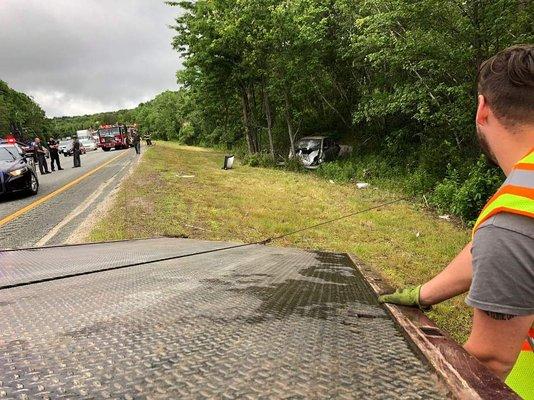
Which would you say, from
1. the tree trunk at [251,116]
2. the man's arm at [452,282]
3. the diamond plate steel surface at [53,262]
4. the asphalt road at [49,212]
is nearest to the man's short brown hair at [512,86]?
the man's arm at [452,282]

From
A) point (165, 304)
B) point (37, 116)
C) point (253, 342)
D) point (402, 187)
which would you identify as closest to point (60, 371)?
point (253, 342)

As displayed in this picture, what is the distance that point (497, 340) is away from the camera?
124 cm

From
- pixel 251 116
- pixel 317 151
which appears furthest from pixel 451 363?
pixel 251 116

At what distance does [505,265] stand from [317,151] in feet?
63.7

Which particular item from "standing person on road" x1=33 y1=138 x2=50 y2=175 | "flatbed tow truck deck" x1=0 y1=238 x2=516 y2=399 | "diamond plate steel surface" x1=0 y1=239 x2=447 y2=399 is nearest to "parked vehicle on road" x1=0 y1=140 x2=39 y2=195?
"standing person on road" x1=33 y1=138 x2=50 y2=175

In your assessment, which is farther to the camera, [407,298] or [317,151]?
[317,151]

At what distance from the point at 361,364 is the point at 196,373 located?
0.50 metres

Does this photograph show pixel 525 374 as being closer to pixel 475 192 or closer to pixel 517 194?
pixel 517 194

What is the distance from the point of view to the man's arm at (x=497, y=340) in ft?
3.94

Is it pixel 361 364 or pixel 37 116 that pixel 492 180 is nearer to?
pixel 361 364

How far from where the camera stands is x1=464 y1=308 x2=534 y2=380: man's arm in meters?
1.20

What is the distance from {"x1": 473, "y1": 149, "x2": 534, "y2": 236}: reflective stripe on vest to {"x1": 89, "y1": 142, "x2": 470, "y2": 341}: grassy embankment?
3.77 meters

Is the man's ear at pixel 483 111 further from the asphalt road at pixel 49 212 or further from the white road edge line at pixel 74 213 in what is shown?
the asphalt road at pixel 49 212

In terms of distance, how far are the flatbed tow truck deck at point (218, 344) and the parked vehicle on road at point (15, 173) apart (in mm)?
8725
